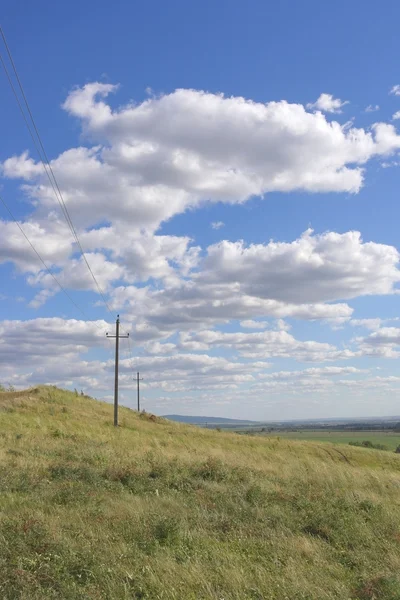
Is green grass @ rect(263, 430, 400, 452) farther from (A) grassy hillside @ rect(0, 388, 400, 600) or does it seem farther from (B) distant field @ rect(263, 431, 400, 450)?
(A) grassy hillside @ rect(0, 388, 400, 600)

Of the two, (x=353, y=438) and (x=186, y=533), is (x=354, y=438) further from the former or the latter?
(x=186, y=533)

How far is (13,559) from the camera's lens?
7875 mm

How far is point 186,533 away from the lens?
952cm

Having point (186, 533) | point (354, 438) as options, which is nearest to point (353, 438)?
point (354, 438)

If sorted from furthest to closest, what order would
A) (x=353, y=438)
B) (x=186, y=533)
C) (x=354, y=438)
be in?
(x=353, y=438) < (x=354, y=438) < (x=186, y=533)

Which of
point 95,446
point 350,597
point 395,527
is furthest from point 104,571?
point 95,446

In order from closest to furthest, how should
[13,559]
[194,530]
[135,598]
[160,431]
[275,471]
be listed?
[135,598] → [13,559] → [194,530] → [275,471] → [160,431]

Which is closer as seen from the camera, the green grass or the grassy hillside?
the grassy hillside

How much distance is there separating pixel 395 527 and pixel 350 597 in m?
4.93

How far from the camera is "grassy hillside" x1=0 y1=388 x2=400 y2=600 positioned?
287 inches

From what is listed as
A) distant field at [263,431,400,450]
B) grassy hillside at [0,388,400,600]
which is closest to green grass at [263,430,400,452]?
Answer: distant field at [263,431,400,450]

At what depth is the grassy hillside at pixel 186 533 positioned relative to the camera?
23.9ft

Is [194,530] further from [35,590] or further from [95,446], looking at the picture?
[95,446]

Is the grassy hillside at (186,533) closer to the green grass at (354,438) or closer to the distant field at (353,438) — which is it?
the green grass at (354,438)
